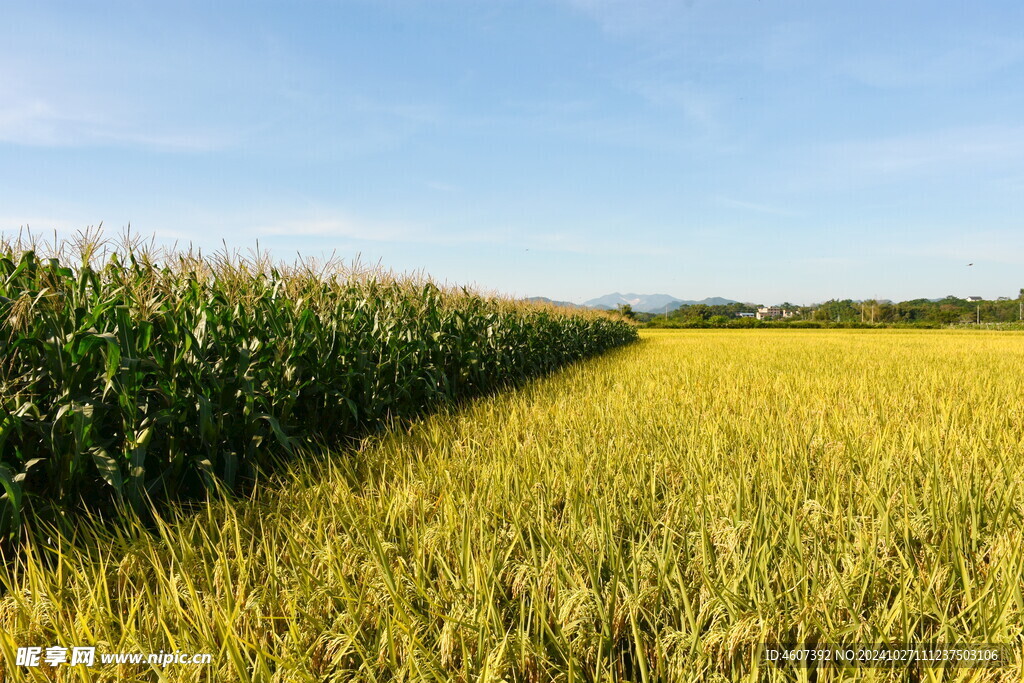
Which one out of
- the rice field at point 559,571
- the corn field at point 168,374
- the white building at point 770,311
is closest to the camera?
the rice field at point 559,571

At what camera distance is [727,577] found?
204 centimetres

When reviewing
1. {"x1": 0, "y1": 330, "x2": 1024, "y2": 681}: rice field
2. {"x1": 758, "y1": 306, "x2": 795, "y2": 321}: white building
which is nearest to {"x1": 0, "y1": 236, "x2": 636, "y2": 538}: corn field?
{"x1": 0, "y1": 330, "x2": 1024, "y2": 681}: rice field

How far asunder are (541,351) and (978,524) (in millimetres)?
8862

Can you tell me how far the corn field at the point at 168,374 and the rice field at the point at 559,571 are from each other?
14.5 inches

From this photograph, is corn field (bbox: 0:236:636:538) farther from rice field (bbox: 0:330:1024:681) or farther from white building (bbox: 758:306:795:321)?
white building (bbox: 758:306:795:321)

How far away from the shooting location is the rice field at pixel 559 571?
1.74 meters

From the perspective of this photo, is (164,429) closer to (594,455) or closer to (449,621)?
(449,621)

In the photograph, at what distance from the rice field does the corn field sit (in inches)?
14.5

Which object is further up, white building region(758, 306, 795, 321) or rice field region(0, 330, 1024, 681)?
white building region(758, 306, 795, 321)

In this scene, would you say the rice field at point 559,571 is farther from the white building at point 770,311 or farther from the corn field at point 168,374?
the white building at point 770,311

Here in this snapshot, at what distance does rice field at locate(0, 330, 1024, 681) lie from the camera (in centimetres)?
174

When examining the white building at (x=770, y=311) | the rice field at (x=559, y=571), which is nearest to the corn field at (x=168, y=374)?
the rice field at (x=559, y=571)

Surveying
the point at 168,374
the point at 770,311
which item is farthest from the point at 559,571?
the point at 770,311

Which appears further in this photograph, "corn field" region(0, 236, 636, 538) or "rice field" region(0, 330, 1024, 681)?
"corn field" region(0, 236, 636, 538)
